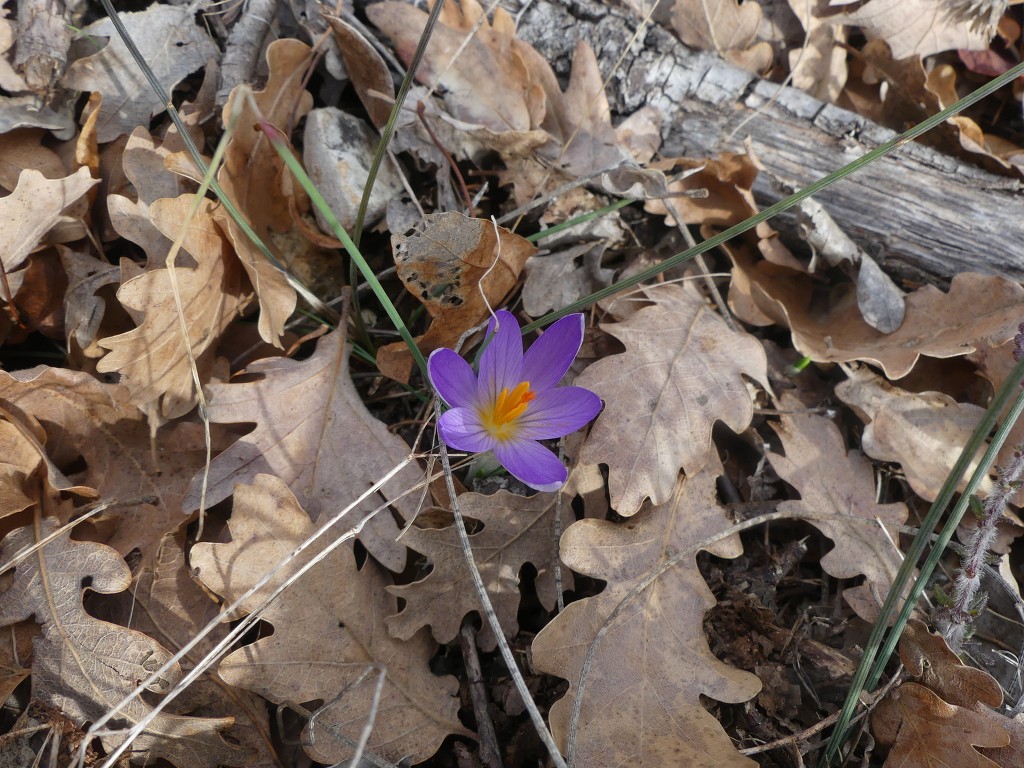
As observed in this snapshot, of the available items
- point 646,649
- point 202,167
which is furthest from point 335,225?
point 646,649

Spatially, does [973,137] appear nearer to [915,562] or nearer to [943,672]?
[915,562]

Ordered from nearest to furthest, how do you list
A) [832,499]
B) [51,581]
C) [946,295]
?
[51,581] < [832,499] < [946,295]

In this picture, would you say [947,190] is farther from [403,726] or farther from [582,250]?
[403,726]

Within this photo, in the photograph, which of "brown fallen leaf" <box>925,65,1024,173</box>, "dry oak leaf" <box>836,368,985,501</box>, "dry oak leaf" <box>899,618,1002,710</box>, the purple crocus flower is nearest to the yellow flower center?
the purple crocus flower

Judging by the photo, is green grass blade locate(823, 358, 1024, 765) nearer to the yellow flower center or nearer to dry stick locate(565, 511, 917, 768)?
dry stick locate(565, 511, 917, 768)

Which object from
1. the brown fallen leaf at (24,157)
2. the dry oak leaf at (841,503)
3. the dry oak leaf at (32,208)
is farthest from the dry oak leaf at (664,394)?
the brown fallen leaf at (24,157)

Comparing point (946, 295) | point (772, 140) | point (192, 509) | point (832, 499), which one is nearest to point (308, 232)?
point (192, 509)

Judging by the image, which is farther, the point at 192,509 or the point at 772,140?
the point at 772,140
